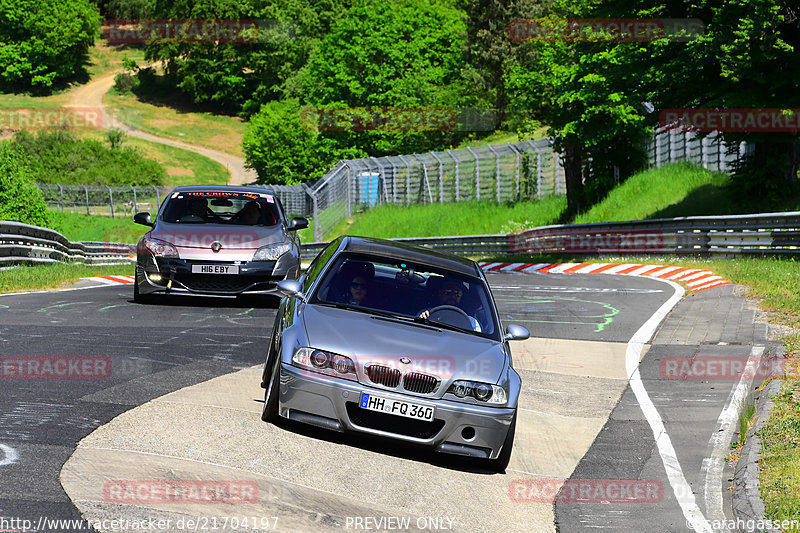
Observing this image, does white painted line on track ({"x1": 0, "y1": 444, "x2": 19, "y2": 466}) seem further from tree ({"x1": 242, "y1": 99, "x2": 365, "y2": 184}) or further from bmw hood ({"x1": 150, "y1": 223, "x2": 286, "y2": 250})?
tree ({"x1": 242, "y1": 99, "x2": 365, "y2": 184})

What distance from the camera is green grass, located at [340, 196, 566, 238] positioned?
47.4 meters

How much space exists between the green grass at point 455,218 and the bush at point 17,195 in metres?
17.8

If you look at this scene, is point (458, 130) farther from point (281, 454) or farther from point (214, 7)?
point (281, 454)

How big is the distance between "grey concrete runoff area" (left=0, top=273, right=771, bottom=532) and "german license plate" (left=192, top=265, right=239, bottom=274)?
123 cm

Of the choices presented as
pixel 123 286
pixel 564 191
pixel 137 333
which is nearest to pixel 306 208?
pixel 564 191

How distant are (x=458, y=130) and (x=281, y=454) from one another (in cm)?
7174

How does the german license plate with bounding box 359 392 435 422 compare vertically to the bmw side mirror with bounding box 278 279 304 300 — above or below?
below

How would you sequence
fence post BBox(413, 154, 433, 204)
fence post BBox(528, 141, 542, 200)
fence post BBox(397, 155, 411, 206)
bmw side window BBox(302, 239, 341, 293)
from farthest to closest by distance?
fence post BBox(397, 155, 411, 206)
fence post BBox(413, 154, 433, 204)
fence post BBox(528, 141, 542, 200)
bmw side window BBox(302, 239, 341, 293)

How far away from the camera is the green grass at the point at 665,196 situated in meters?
36.3

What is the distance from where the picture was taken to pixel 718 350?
12.4m

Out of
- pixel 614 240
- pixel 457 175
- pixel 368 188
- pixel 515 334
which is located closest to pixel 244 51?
pixel 368 188

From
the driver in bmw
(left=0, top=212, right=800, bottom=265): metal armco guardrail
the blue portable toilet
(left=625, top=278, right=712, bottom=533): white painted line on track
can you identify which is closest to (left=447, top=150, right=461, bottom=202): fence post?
the blue portable toilet

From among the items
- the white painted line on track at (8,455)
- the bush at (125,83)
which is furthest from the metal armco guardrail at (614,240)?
the bush at (125,83)

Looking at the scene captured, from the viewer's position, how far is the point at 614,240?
32.9 meters
